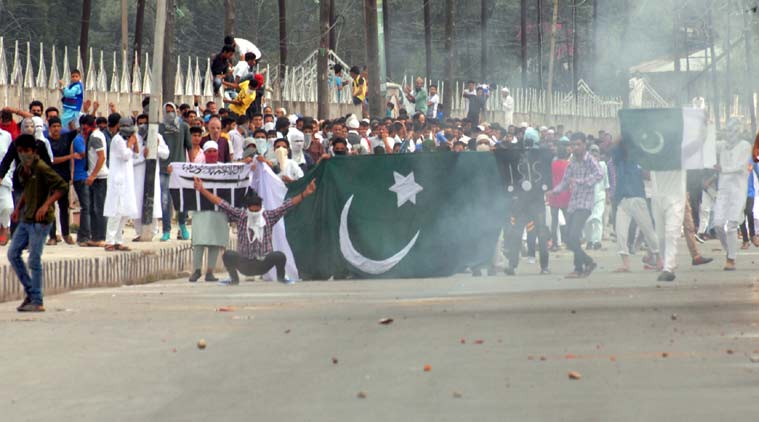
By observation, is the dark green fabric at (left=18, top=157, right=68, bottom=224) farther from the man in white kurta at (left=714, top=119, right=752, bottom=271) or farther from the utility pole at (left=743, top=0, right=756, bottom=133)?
the utility pole at (left=743, top=0, right=756, bottom=133)

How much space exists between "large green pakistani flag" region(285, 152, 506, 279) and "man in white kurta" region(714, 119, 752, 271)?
3050 mm

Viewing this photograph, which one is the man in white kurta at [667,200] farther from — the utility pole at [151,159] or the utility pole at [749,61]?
the utility pole at [749,61]

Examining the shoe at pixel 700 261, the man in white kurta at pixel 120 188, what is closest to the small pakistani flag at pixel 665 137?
the shoe at pixel 700 261

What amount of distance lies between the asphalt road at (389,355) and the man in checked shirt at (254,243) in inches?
50.0

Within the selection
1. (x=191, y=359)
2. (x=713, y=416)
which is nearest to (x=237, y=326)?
(x=191, y=359)

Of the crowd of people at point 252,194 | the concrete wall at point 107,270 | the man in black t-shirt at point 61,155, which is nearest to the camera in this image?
the concrete wall at point 107,270

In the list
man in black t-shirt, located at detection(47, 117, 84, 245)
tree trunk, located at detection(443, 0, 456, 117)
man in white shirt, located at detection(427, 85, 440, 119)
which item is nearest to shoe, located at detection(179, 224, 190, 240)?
man in black t-shirt, located at detection(47, 117, 84, 245)

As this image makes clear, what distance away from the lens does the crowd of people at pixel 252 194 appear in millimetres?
18703

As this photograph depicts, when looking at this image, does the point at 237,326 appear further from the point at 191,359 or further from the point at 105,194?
the point at 105,194

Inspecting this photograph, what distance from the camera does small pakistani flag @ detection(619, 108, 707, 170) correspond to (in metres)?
19.4

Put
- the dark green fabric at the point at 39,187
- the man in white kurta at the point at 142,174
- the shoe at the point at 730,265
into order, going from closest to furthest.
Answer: the dark green fabric at the point at 39,187, the shoe at the point at 730,265, the man in white kurta at the point at 142,174

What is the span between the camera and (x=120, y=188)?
21.8 m

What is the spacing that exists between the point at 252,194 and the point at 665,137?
5.14 meters

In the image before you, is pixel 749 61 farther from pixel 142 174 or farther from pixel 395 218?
pixel 395 218
